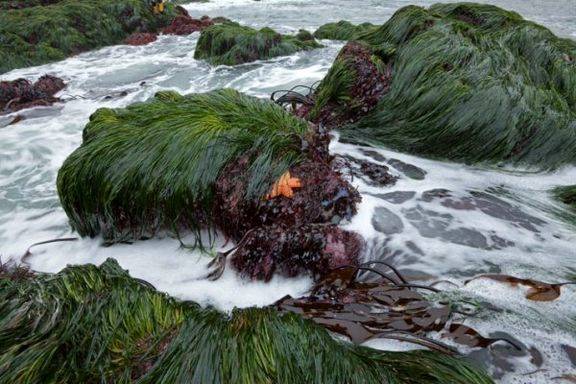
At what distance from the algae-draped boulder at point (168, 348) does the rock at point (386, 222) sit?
4.52 feet

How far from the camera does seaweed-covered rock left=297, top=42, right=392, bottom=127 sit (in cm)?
537

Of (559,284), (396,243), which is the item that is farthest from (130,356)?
(559,284)

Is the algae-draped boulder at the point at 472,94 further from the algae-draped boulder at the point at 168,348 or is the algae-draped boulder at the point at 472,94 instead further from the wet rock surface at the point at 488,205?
the algae-draped boulder at the point at 168,348

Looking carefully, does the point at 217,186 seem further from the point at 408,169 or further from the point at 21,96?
the point at 21,96

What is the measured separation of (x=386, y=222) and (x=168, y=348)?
210 centimetres

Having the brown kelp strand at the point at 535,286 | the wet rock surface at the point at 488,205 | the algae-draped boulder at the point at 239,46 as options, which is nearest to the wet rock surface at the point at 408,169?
the wet rock surface at the point at 488,205

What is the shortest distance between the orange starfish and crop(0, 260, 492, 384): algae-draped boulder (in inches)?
45.6

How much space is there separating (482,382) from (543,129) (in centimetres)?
369

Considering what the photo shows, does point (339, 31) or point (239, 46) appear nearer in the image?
point (239, 46)

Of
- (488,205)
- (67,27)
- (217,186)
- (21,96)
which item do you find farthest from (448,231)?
(67,27)

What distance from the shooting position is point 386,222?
11.8 feet

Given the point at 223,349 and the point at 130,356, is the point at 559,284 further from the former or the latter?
the point at 130,356

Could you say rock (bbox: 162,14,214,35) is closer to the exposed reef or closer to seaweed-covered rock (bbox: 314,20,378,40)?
seaweed-covered rock (bbox: 314,20,378,40)

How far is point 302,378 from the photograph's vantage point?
2.03 metres
